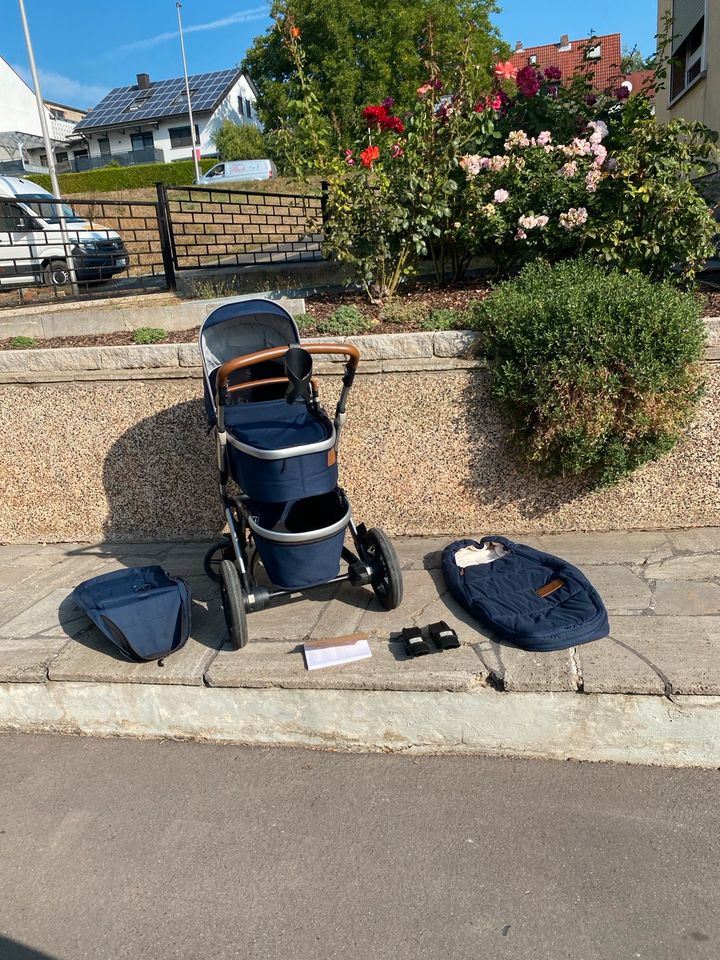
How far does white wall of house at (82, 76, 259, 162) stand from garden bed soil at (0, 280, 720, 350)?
50043mm

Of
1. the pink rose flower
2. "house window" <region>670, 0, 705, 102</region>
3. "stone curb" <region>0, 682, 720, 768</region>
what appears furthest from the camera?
"house window" <region>670, 0, 705, 102</region>

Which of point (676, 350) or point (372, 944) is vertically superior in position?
point (676, 350)

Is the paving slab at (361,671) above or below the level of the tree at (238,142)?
below

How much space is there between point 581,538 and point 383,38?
3225cm

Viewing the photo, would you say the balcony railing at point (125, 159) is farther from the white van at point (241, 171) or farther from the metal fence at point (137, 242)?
the metal fence at point (137, 242)

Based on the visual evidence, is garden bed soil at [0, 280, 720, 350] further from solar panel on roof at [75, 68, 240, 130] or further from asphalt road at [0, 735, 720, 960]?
solar panel on roof at [75, 68, 240, 130]

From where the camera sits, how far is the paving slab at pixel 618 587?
11.4ft

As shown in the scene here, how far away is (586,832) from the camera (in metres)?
2.44

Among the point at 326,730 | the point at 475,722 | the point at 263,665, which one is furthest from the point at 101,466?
the point at 475,722

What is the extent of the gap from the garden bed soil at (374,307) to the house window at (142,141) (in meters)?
55.8

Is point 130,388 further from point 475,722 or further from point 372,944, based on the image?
point 372,944

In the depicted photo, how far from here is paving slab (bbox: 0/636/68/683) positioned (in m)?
3.28

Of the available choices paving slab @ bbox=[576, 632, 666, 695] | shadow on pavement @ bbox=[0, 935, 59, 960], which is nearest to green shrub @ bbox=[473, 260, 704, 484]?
paving slab @ bbox=[576, 632, 666, 695]

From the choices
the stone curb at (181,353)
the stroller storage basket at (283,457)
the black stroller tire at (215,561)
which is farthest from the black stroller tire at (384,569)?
the stone curb at (181,353)
